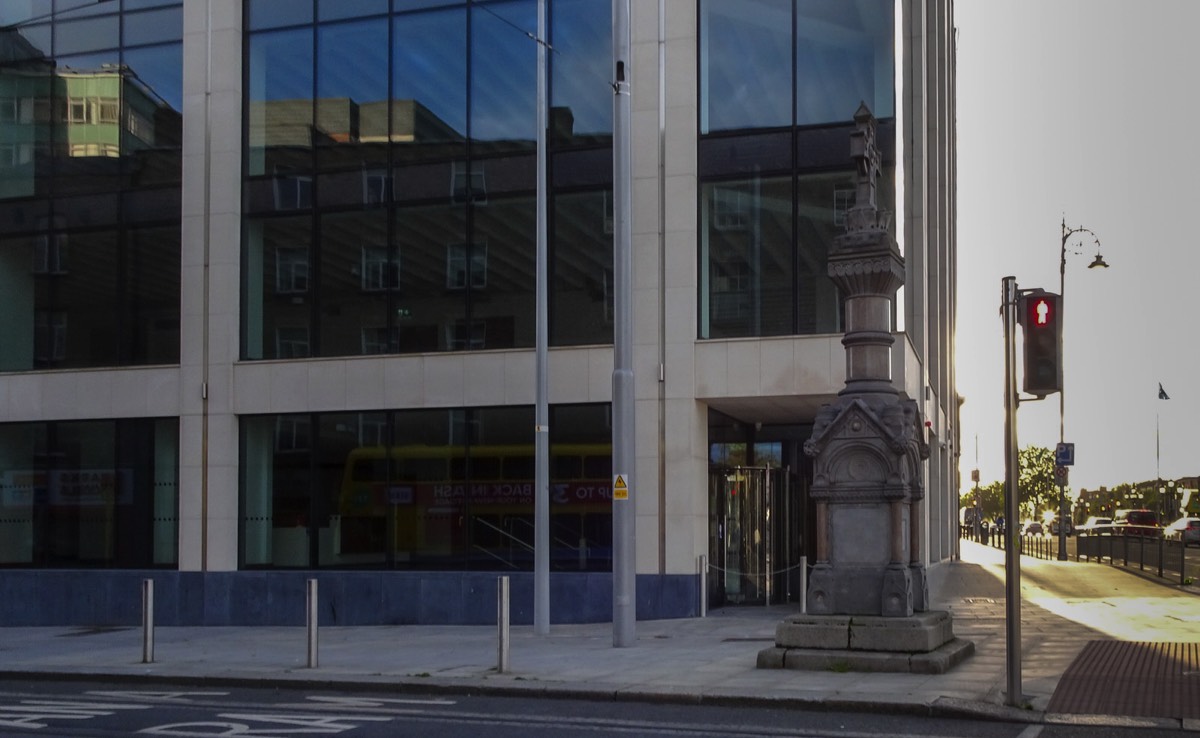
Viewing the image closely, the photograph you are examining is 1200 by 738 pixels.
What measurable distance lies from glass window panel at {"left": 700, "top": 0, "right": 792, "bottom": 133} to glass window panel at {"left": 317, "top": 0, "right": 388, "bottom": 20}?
5.92 metres

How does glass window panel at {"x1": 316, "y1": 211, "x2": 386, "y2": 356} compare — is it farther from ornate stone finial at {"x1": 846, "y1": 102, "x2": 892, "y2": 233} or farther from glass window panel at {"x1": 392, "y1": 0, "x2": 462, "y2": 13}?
ornate stone finial at {"x1": 846, "y1": 102, "x2": 892, "y2": 233}

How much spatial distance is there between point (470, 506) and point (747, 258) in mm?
6219

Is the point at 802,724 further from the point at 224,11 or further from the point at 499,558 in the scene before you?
the point at 224,11

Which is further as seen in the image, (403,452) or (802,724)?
(403,452)

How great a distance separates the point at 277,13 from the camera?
24.8m

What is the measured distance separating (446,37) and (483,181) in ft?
8.76

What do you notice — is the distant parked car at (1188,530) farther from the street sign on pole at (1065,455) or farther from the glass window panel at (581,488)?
the glass window panel at (581,488)

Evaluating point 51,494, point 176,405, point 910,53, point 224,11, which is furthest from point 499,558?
point 910,53

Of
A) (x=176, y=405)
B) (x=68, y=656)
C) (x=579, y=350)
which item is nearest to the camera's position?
(x=68, y=656)

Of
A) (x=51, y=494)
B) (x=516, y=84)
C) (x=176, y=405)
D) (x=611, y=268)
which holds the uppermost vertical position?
(x=516, y=84)

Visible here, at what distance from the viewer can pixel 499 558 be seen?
896 inches

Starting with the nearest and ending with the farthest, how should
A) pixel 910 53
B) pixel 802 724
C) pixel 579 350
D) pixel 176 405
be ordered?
pixel 802 724, pixel 579 350, pixel 176 405, pixel 910 53

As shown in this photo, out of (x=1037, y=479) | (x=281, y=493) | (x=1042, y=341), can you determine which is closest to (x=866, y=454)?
(x=1042, y=341)

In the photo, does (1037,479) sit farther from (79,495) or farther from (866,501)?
(866,501)
